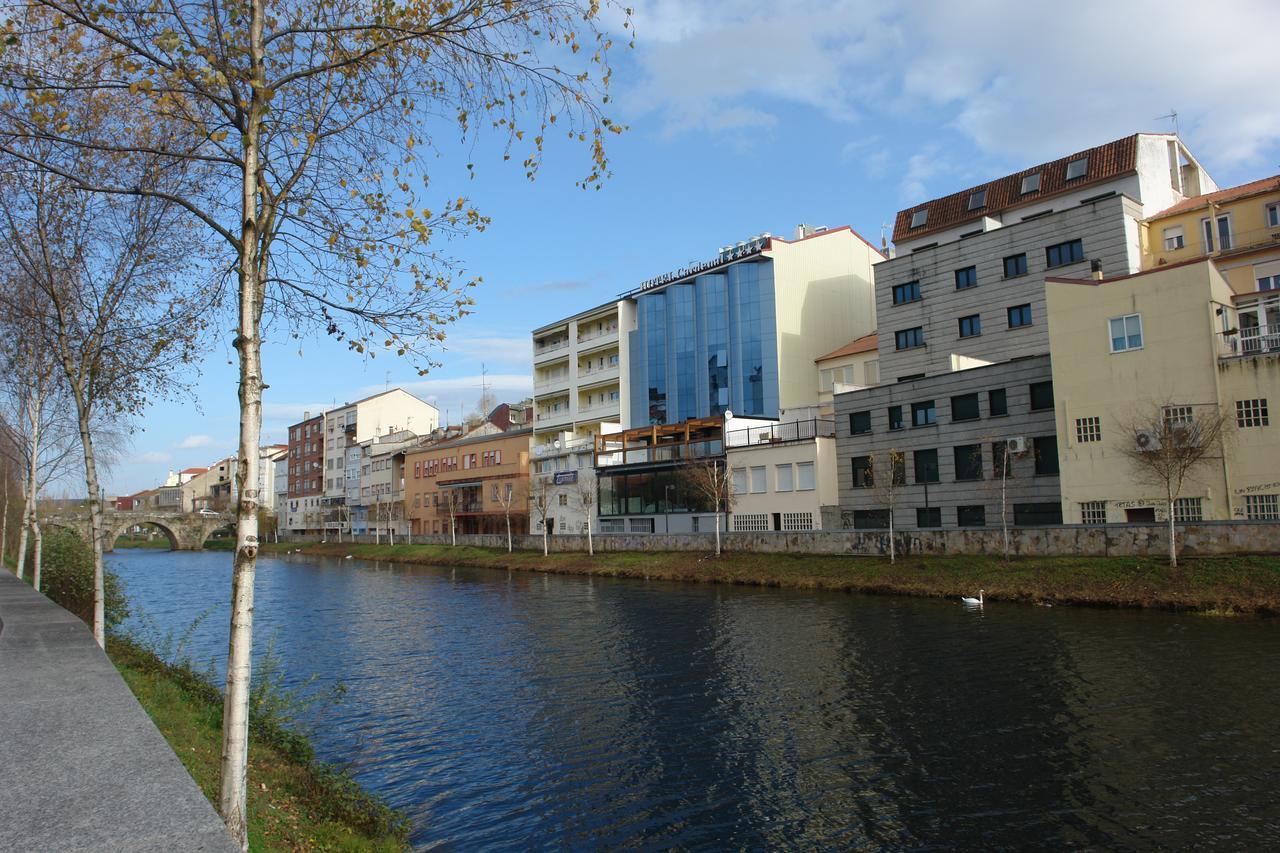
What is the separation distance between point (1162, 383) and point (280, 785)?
3553 centimetres

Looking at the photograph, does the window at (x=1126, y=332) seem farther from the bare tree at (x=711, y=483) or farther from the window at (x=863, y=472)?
the bare tree at (x=711, y=483)

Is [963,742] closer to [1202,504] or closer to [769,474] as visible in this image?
[1202,504]

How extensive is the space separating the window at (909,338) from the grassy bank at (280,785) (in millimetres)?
45701

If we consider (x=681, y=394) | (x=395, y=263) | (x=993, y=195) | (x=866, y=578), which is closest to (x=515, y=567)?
(x=681, y=394)

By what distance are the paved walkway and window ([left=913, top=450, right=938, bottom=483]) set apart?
1590 inches

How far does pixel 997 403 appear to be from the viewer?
41969 mm

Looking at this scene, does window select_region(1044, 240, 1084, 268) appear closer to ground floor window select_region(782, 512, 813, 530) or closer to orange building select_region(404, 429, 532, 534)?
ground floor window select_region(782, 512, 813, 530)

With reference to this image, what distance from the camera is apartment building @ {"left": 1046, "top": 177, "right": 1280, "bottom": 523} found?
3141 cm

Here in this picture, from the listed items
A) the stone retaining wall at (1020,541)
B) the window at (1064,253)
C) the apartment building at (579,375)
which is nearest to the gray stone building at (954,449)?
the stone retaining wall at (1020,541)

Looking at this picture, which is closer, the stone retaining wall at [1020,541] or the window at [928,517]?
the stone retaining wall at [1020,541]

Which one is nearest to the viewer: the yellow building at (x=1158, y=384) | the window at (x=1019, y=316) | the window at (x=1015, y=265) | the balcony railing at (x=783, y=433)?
the yellow building at (x=1158, y=384)

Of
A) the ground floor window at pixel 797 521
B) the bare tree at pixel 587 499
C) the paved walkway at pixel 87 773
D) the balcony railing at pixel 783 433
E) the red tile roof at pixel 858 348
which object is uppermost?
the red tile roof at pixel 858 348

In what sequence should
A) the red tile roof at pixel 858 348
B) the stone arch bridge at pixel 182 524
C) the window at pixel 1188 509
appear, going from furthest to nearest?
1. the stone arch bridge at pixel 182 524
2. the red tile roof at pixel 858 348
3. the window at pixel 1188 509

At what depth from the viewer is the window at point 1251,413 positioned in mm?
31014
